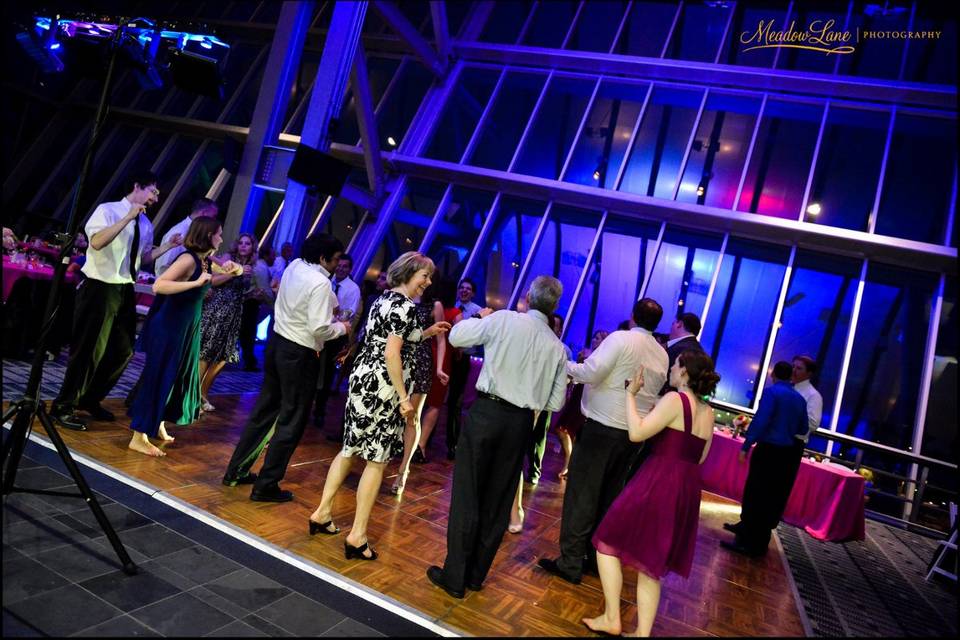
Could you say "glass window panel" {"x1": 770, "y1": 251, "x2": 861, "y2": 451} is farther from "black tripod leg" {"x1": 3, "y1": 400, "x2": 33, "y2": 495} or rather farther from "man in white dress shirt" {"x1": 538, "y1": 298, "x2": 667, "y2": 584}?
"black tripod leg" {"x1": 3, "y1": 400, "x2": 33, "y2": 495}

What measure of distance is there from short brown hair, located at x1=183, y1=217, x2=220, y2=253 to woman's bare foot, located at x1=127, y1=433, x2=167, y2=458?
121 centimetres

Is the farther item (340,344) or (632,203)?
(632,203)

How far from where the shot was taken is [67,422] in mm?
3578

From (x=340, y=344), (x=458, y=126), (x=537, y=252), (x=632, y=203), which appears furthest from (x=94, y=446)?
(x=458, y=126)

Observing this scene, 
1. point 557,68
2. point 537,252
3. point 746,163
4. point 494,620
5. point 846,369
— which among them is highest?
point 557,68

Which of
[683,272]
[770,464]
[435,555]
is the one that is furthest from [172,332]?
[683,272]

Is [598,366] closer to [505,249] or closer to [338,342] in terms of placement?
[338,342]

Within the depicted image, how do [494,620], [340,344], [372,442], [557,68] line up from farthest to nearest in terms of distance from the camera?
[557,68] < [340,344] < [372,442] < [494,620]

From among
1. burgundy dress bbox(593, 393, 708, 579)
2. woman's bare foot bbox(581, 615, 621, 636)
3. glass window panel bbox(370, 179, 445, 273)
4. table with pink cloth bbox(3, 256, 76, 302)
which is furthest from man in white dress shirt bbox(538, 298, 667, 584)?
glass window panel bbox(370, 179, 445, 273)

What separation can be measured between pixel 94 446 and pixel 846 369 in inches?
317

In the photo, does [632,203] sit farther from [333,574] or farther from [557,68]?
[333,574]

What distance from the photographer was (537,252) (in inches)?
339

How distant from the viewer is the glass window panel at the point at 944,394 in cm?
665

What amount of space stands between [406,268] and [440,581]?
1492mm
